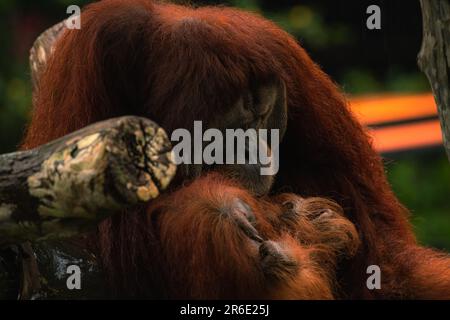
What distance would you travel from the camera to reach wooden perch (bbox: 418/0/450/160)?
221 cm

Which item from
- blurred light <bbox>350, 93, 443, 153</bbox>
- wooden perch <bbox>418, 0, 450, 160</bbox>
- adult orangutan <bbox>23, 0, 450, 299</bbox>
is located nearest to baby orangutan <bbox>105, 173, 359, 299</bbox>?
adult orangutan <bbox>23, 0, 450, 299</bbox>

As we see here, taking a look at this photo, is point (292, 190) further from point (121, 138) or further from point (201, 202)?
point (121, 138)

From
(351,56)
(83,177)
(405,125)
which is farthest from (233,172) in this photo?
(351,56)

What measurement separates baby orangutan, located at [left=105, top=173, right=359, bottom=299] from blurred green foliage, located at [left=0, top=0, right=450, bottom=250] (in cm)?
279

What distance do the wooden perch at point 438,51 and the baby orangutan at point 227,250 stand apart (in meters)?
0.47

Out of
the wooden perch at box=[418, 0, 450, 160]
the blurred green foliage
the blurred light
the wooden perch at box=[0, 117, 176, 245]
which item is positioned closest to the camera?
the wooden perch at box=[0, 117, 176, 245]

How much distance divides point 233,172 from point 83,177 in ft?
3.05

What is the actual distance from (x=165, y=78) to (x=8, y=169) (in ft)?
2.69

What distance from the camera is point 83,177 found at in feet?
5.85

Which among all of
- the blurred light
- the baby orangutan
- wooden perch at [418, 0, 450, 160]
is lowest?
the baby orangutan

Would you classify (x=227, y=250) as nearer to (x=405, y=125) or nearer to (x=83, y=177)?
(x=83, y=177)

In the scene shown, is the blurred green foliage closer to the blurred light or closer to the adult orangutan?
the blurred light

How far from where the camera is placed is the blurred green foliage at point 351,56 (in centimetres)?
575

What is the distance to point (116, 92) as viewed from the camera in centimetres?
268
